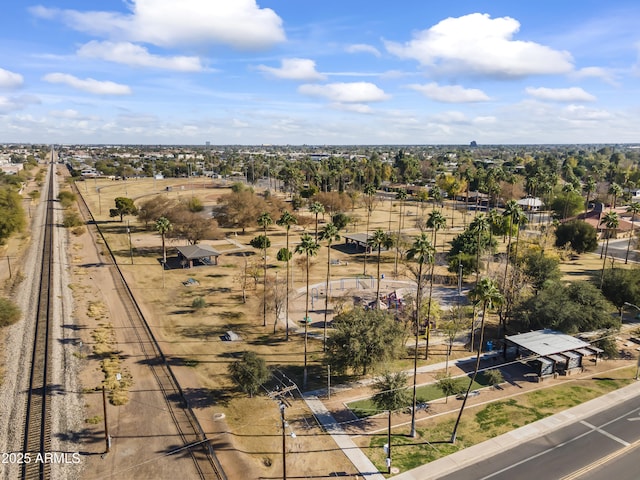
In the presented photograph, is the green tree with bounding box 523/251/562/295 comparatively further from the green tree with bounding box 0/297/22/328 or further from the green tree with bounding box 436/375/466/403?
the green tree with bounding box 0/297/22/328

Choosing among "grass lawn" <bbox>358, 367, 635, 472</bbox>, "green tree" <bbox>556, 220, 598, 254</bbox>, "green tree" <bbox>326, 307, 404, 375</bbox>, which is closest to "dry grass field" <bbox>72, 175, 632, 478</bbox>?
"green tree" <bbox>556, 220, 598, 254</bbox>

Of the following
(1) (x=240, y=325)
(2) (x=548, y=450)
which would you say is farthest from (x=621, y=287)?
(1) (x=240, y=325)

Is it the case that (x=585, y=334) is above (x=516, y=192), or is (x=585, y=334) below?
below

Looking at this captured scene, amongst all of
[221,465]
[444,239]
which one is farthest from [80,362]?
[444,239]

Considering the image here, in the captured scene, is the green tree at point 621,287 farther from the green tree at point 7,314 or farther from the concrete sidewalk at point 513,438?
the green tree at point 7,314

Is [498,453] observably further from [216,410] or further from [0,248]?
[0,248]

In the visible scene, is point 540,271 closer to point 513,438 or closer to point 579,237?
point 513,438
